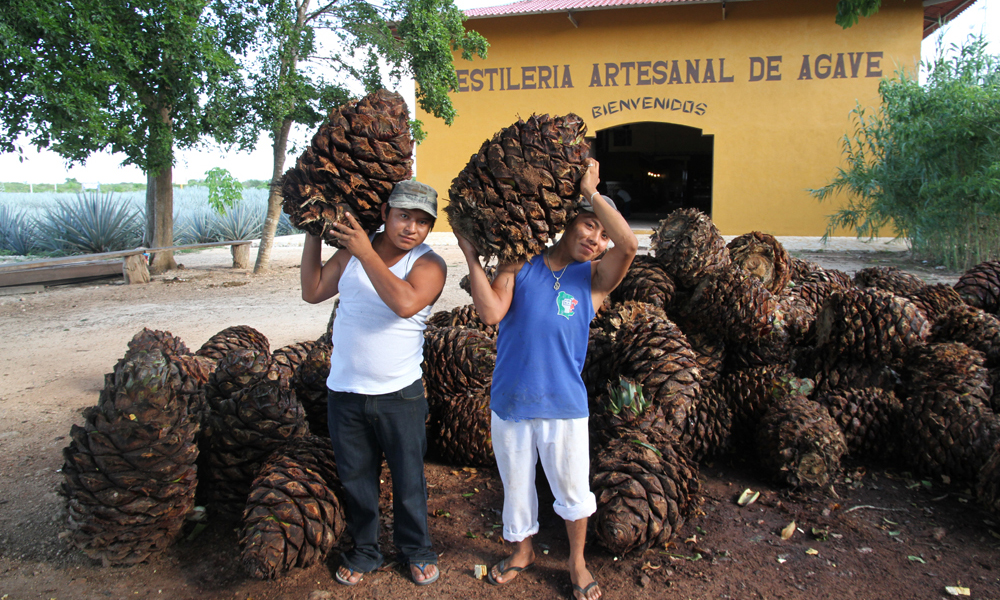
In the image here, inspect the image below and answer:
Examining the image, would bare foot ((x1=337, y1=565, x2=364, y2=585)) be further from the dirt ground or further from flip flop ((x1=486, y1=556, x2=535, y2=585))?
flip flop ((x1=486, y1=556, x2=535, y2=585))

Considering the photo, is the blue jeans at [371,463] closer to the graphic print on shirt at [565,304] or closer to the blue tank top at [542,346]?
the blue tank top at [542,346]

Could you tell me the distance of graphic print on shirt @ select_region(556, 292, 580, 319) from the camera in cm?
218

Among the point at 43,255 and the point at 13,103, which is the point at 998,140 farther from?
the point at 43,255

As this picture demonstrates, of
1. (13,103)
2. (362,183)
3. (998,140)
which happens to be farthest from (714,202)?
(362,183)

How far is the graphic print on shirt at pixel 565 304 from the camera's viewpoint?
2.18 meters

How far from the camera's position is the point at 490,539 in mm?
2402

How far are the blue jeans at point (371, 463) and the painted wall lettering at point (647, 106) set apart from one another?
15.7m

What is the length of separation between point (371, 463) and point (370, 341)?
46cm

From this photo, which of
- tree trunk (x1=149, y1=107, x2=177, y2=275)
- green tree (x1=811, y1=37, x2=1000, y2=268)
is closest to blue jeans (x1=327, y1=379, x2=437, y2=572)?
green tree (x1=811, y1=37, x2=1000, y2=268)

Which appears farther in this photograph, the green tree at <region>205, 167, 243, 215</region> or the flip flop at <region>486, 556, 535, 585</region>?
the green tree at <region>205, 167, 243, 215</region>

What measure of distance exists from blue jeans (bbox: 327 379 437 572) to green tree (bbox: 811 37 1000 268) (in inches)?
358

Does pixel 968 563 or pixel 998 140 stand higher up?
pixel 998 140

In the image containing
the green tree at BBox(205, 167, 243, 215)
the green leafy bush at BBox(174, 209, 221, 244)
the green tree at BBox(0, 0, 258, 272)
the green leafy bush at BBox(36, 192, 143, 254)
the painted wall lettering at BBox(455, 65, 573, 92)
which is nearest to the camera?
the green tree at BBox(0, 0, 258, 272)

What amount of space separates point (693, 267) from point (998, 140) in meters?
8.52
